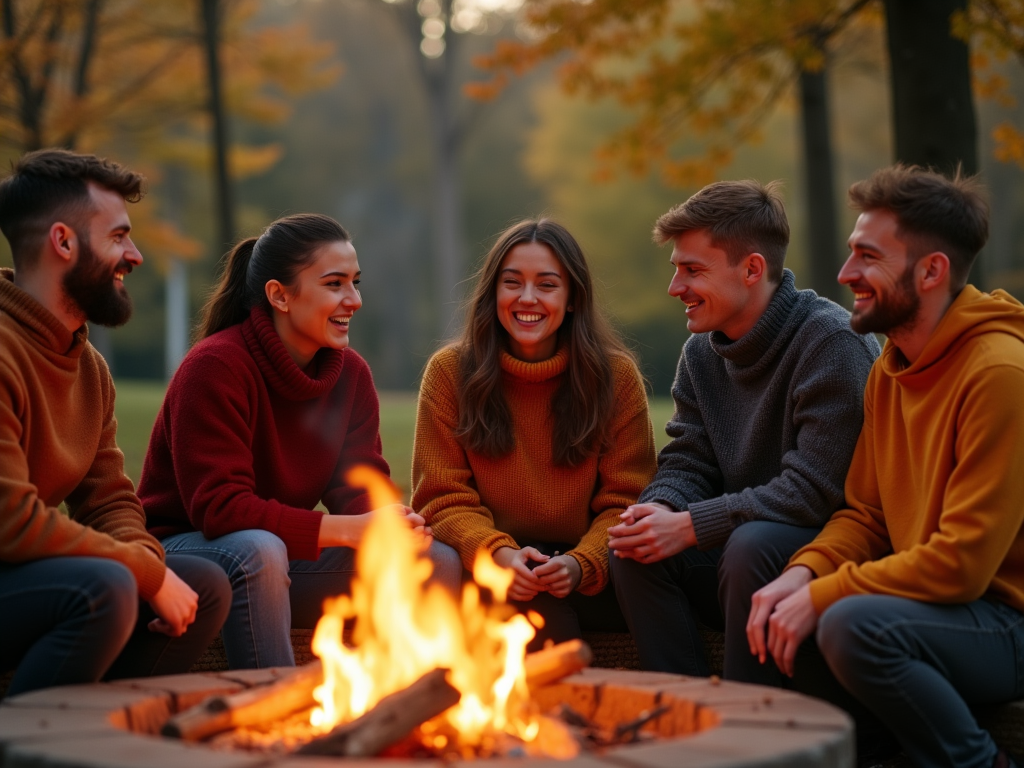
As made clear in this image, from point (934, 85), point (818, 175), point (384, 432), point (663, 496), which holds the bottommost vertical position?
point (663, 496)

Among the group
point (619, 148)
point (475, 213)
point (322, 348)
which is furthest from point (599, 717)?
point (475, 213)

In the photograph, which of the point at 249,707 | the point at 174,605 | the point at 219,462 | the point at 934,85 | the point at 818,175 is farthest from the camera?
the point at 818,175

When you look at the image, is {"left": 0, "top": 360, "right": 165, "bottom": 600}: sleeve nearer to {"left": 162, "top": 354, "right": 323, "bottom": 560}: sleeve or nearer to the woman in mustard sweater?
{"left": 162, "top": 354, "right": 323, "bottom": 560}: sleeve

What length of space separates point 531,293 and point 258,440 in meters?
1.09

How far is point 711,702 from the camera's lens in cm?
277

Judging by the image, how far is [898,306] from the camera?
3334mm

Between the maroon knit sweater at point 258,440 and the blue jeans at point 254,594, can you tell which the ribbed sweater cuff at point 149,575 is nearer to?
the blue jeans at point 254,594

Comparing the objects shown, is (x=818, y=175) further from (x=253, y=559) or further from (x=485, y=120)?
(x=485, y=120)

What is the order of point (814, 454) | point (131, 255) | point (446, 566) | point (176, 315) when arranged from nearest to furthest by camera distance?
point (131, 255)
point (814, 454)
point (446, 566)
point (176, 315)

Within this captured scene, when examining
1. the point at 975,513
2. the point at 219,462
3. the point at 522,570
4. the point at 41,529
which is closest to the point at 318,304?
the point at 219,462

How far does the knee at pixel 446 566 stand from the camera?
13.1 ft

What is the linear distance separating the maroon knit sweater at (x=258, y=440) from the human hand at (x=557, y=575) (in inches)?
29.3

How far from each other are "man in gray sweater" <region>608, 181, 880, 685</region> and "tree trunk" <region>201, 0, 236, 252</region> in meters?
9.80

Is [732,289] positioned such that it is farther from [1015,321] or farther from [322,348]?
[322,348]
